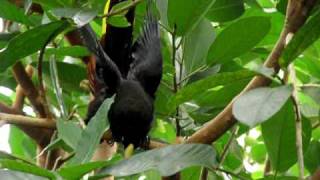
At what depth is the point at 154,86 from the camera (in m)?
0.83

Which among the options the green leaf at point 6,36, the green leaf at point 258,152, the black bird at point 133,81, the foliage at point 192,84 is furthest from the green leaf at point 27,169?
the green leaf at point 258,152

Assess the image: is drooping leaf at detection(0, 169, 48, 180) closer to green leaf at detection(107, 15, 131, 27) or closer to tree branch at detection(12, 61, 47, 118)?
green leaf at detection(107, 15, 131, 27)

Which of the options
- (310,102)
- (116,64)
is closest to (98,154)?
(116,64)

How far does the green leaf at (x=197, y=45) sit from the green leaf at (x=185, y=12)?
0.08 m

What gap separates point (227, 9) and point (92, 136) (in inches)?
15.9

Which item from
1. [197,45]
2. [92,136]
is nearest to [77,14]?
[92,136]

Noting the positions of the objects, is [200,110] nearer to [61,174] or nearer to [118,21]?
[118,21]

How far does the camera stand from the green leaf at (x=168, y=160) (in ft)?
2.02

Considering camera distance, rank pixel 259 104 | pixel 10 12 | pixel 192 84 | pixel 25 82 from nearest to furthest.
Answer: pixel 259 104
pixel 192 84
pixel 10 12
pixel 25 82

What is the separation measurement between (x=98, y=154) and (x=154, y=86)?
0.16m

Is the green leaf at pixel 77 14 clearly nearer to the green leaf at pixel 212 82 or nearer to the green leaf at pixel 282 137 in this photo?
the green leaf at pixel 212 82

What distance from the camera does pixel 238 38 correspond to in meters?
0.89

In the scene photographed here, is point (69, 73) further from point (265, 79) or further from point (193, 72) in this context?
point (265, 79)

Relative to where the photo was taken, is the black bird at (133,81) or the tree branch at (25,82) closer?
the black bird at (133,81)
